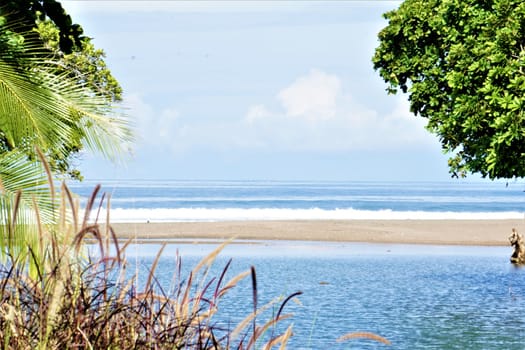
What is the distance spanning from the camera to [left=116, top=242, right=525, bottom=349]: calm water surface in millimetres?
16750

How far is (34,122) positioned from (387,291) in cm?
1439

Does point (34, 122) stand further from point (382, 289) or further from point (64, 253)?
point (382, 289)

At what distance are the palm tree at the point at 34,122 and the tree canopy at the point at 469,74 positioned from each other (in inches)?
462

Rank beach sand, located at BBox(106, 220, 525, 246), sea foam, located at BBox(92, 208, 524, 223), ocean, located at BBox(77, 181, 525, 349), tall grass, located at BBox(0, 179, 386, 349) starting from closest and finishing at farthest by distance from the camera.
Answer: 1. tall grass, located at BBox(0, 179, 386, 349)
2. ocean, located at BBox(77, 181, 525, 349)
3. beach sand, located at BBox(106, 220, 525, 246)
4. sea foam, located at BBox(92, 208, 524, 223)

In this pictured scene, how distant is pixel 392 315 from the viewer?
18938 millimetres

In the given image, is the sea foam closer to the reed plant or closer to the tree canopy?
the tree canopy

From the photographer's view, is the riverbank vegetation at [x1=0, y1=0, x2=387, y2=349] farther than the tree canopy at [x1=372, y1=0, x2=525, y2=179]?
No

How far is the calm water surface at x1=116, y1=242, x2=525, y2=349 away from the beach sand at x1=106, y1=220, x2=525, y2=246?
3.98 meters

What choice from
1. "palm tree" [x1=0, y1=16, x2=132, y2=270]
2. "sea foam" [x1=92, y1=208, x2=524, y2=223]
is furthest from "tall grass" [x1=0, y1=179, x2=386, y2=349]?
"sea foam" [x1=92, y1=208, x2=524, y2=223]

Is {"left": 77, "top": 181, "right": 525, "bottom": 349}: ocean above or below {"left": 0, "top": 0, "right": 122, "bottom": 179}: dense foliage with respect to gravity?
below

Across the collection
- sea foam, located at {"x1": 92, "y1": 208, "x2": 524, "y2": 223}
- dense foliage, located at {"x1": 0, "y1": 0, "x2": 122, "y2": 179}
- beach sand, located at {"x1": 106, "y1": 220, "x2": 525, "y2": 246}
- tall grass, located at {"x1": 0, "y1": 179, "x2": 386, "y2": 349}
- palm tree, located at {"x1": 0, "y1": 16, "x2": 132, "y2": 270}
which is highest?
dense foliage, located at {"x1": 0, "y1": 0, "x2": 122, "y2": 179}

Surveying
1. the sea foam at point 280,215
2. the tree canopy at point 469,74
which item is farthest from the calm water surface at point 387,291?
the sea foam at point 280,215

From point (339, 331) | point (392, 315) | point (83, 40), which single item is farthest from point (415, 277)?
point (83, 40)

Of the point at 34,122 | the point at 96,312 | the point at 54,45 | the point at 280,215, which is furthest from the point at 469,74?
the point at 280,215
